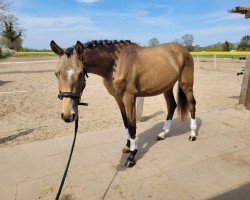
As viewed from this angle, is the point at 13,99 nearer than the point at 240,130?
No

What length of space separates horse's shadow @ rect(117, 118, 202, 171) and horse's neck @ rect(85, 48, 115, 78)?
1.32 m

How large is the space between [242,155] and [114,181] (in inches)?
77.0

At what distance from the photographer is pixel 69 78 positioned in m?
2.29

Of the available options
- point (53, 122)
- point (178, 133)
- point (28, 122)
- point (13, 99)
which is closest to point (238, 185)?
point (178, 133)

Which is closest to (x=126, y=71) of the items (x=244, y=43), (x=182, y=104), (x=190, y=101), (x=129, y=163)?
(x=129, y=163)

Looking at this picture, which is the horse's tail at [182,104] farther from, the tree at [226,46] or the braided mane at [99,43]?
the tree at [226,46]

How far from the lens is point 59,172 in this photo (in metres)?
3.20

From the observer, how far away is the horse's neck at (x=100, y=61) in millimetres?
2884

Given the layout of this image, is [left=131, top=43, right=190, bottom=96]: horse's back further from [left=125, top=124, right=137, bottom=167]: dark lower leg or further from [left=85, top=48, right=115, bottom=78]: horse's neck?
[left=125, top=124, right=137, bottom=167]: dark lower leg

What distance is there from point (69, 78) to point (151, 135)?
2.55 metres

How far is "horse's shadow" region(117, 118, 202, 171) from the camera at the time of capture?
11.9ft

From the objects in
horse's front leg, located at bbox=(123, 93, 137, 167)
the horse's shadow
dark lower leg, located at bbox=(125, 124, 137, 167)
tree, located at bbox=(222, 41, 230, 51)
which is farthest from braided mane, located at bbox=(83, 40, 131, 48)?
tree, located at bbox=(222, 41, 230, 51)

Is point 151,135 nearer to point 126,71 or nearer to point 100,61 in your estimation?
point 126,71

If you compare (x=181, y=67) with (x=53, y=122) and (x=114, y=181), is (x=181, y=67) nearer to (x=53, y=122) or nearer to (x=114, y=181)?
(x=114, y=181)
